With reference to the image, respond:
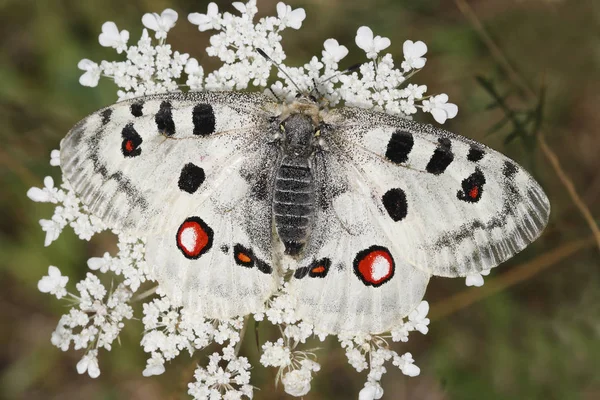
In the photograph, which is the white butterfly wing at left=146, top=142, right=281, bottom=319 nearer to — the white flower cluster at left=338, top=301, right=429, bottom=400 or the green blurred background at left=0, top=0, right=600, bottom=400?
the white flower cluster at left=338, top=301, right=429, bottom=400

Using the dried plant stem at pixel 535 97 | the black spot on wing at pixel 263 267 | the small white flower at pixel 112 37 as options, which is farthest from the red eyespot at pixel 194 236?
the dried plant stem at pixel 535 97

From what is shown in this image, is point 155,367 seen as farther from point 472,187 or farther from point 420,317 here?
point 472,187

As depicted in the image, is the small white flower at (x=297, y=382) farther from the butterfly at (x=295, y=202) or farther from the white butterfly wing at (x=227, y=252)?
the white butterfly wing at (x=227, y=252)

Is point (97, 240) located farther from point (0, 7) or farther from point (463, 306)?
point (463, 306)

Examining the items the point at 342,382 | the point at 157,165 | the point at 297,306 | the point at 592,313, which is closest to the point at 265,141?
the point at 157,165

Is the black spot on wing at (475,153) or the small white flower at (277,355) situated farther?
the small white flower at (277,355)

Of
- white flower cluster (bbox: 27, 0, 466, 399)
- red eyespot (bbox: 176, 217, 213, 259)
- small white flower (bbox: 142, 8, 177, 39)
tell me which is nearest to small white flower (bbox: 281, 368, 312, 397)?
white flower cluster (bbox: 27, 0, 466, 399)
